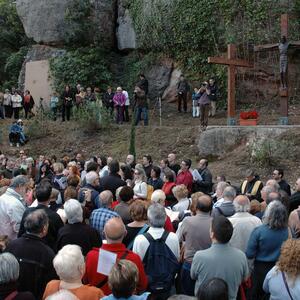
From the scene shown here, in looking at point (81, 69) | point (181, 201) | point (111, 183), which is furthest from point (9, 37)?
point (181, 201)

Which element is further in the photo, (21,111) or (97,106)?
(21,111)

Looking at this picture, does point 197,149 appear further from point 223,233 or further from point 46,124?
point 223,233

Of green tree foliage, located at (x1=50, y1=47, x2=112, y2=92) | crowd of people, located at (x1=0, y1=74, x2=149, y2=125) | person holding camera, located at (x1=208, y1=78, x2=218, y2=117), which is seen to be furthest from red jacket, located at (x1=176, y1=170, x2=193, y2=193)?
green tree foliage, located at (x1=50, y1=47, x2=112, y2=92)

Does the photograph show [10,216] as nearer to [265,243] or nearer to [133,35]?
[265,243]

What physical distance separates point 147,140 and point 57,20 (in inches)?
380

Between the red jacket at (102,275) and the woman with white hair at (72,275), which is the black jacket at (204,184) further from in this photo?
the woman with white hair at (72,275)

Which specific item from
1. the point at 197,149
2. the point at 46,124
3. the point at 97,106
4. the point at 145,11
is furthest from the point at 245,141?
the point at 145,11

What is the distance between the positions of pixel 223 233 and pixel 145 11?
20642mm

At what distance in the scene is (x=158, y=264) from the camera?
17.3 feet

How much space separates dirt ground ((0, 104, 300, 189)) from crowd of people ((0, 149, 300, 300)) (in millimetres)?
8916

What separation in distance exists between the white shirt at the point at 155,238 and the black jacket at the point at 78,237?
0.49 meters

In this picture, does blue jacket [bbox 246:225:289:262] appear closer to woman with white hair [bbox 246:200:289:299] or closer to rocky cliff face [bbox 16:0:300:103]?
woman with white hair [bbox 246:200:289:299]

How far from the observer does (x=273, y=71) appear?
2202cm

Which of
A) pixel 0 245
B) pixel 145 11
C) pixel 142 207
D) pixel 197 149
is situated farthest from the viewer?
pixel 145 11
